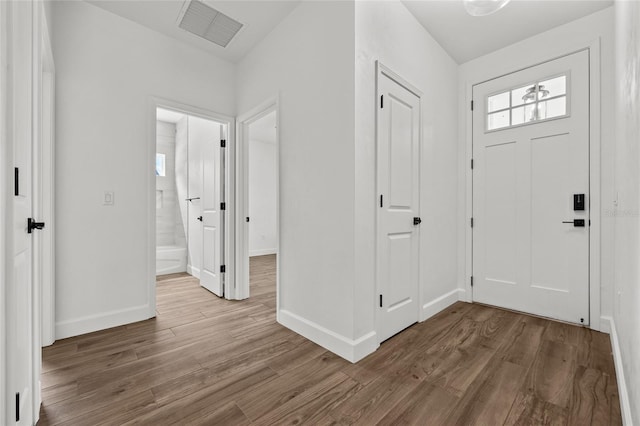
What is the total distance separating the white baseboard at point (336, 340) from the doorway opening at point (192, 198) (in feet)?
4.50

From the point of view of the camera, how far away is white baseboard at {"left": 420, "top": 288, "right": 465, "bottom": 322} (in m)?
2.57

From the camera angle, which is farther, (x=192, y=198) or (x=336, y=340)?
(x=192, y=198)

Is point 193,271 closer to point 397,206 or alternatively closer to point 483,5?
point 397,206

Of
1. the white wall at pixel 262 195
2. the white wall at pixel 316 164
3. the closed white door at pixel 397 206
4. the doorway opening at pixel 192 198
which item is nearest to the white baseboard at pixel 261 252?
the white wall at pixel 262 195

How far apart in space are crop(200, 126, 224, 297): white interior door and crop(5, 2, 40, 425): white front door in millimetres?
1952

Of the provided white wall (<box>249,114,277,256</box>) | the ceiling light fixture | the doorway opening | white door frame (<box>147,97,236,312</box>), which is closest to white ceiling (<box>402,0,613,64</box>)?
the ceiling light fixture

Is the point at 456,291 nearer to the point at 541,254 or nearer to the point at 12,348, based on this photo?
the point at 541,254

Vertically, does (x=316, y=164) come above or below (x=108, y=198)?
above

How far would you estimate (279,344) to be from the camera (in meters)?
2.10

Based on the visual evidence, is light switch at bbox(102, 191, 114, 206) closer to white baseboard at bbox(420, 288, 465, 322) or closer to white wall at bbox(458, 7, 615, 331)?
white baseboard at bbox(420, 288, 465, 322)

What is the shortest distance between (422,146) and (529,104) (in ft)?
4.00

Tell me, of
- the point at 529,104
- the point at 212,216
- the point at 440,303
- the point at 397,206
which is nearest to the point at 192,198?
the point at 212,216

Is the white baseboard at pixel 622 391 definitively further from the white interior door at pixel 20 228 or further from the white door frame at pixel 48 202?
the white door frame at pixel 48 202

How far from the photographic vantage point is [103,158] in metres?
2.36
